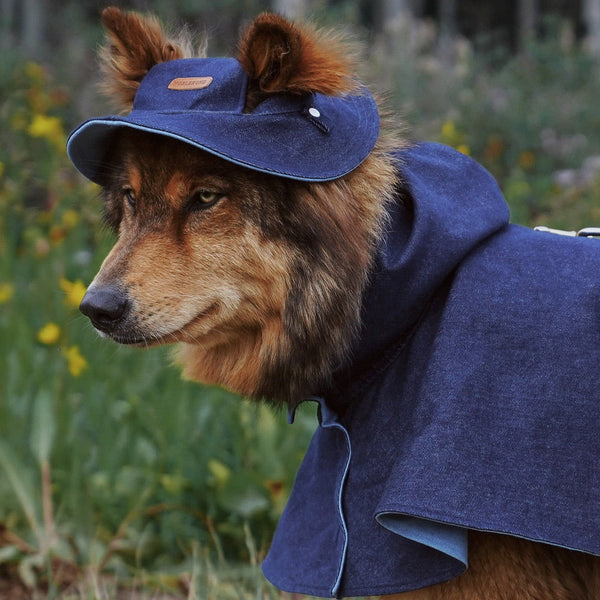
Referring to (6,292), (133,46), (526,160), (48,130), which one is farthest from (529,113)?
(133,46)

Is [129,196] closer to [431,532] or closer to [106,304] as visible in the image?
[106,304]

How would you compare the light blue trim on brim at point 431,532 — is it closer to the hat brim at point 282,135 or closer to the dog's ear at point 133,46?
the hat brim at point 282,135

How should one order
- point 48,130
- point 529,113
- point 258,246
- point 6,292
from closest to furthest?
point 258,246 < point 6,292 < point 48,130 < point 529,113

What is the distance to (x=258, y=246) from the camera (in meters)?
2.17

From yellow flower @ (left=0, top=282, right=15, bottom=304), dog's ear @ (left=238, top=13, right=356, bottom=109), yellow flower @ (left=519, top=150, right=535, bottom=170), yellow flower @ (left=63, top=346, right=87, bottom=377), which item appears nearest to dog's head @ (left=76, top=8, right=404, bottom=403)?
dog's ear @ (left=238, top=13, right=356, bottom=109)

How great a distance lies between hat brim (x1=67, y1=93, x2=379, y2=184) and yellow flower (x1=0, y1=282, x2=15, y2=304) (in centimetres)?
215

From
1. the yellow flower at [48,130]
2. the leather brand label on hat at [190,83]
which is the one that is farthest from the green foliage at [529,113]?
the leather brand label on hat at [190,83]

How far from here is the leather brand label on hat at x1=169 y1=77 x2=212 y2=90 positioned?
2.11 m

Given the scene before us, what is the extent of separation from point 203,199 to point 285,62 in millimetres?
400

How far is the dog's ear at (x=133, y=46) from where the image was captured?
2.37 metres

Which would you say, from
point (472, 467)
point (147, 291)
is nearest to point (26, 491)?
point (147, 291)

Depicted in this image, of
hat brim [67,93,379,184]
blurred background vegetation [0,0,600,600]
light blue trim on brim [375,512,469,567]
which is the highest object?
hat brim [67,93,379,184]

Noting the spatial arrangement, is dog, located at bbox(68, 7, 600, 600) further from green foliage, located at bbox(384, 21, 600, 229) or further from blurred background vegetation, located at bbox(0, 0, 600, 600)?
green foliage, located at bbox(384, 21, 600, 229)

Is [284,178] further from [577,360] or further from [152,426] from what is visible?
[152,426]
